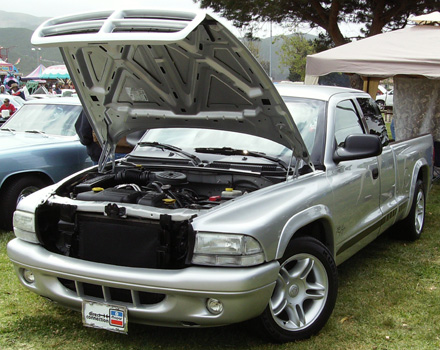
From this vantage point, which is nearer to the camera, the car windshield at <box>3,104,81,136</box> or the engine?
the engine

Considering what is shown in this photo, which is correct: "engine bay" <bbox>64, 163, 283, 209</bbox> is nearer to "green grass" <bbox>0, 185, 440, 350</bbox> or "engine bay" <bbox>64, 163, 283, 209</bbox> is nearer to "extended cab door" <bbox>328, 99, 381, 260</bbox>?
"extended cab door" <bbox>328, 99, 381, 260</bbox>

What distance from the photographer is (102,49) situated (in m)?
3.41

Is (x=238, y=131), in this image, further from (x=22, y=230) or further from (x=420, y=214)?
(x=420, y=214)

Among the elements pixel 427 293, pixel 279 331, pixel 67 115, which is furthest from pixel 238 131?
pixel 67 115

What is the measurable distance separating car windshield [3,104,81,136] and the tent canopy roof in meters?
4.16

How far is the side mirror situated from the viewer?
12.0 ft

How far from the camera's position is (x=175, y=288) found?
9.03ft

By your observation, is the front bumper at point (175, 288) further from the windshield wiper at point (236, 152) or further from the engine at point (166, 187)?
the windshield wiper at point (236, 152)

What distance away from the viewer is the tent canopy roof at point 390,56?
749 centimetres

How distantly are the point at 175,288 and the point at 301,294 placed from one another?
96 centimetres

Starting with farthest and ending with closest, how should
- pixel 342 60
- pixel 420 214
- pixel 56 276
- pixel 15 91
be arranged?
pixel 15 91 < pixel 342 60 < pixel 420 214 < pixel 56 276

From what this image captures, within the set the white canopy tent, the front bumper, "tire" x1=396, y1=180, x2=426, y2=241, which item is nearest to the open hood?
the front bumper

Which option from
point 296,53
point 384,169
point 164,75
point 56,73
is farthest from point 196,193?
point 296,53

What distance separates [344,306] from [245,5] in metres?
13.2
